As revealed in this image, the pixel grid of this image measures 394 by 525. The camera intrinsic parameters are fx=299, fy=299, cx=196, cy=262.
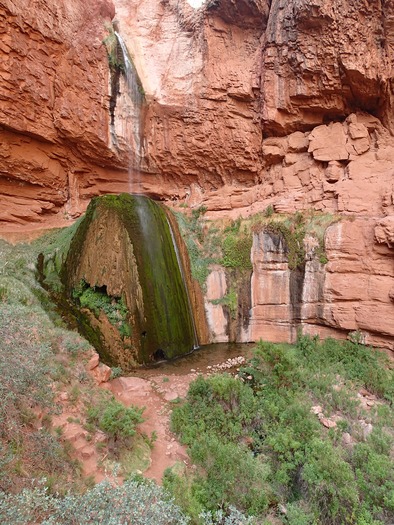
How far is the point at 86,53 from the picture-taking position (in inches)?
390

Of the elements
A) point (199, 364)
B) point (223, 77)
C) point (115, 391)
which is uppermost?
point (223, 77)

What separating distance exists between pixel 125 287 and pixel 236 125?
25.5ft

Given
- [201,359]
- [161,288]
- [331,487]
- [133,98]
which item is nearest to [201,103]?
[133,98]

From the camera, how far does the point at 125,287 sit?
6887 mm

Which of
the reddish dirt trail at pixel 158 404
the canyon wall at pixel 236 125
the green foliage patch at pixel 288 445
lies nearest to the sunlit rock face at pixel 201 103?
the canyon wall at pixel 236 125

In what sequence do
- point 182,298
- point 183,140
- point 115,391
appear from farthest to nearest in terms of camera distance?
1. point 183,140
2. point 182,298
3. point 115,391

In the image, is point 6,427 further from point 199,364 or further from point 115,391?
point 199,364

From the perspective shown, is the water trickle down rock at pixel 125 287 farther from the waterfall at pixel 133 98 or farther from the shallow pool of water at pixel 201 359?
the waterfall at pixel 133 98

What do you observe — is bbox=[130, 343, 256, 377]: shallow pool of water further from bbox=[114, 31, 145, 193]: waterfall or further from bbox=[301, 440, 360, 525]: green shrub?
bbox=[114, 31, 145, 193]: waterfall

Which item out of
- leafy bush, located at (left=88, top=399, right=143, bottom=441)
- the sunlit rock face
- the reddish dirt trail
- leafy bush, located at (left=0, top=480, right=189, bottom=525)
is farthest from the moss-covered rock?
the sunlit rock face

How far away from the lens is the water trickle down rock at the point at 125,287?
666cm

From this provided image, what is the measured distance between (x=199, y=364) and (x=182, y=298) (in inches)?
78.2

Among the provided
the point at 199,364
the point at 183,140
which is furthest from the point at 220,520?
the point at 183,140

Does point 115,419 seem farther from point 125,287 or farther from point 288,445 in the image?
point 125,287
